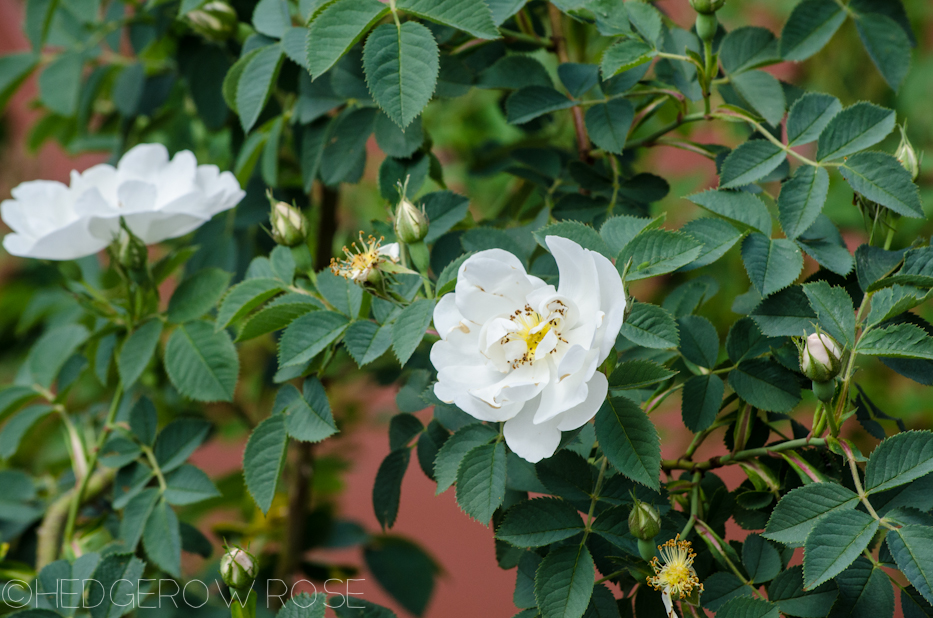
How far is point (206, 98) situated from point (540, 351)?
1.63 ft

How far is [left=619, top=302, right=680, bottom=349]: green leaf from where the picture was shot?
37 centimetres

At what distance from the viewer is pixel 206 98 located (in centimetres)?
69

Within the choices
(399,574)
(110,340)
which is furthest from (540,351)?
(399,574)

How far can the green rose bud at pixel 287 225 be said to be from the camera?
0.48 m

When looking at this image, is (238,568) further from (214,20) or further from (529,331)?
(214,20)

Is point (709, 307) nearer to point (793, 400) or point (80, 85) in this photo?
point (793, 400)

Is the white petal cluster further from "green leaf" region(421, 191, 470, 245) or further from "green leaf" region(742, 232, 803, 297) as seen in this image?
"green leaf" region(742, 232, 803, 297)

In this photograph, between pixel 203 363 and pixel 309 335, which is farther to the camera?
pixel 203 363

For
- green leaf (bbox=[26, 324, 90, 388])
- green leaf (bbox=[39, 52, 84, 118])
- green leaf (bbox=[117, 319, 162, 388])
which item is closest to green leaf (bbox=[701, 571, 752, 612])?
green leaf (bbox=[117, 319, 162, 388])

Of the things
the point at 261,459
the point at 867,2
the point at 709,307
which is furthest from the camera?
the point at 709,307

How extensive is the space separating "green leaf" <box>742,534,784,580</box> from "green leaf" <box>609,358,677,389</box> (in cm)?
14

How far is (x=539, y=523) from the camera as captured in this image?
41 cm

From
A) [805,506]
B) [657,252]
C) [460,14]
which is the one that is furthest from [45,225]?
[805,506]

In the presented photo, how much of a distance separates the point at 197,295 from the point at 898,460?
0.52m
